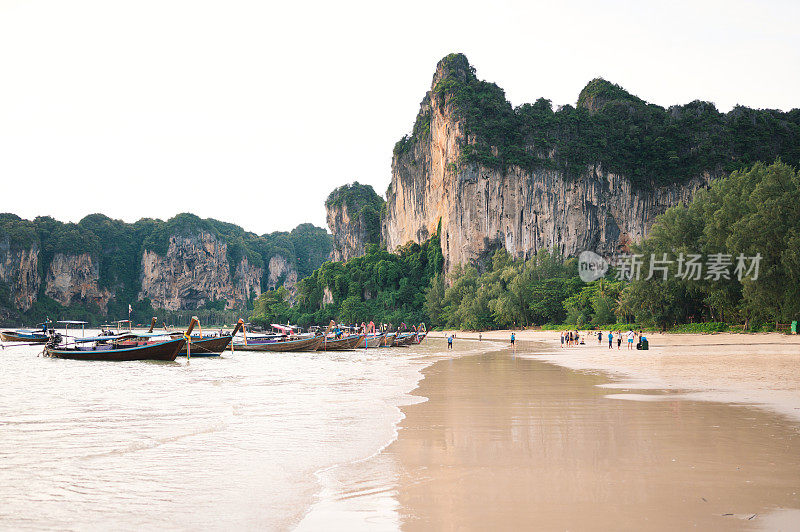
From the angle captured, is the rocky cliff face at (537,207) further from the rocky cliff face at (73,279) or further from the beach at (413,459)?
the rocky cliff face at (73,279)

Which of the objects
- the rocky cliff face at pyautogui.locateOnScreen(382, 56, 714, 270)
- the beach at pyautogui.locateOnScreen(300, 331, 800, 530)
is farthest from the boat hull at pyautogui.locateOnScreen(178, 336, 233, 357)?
the rocky cliff face at pyautogui.locateOnScreen(382, 56, 714, 270)

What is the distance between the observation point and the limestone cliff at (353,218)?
156 m

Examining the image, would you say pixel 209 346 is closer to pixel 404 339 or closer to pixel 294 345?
pixel 294 345

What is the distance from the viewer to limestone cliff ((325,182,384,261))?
15588 cm

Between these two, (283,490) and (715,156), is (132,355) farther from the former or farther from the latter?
(715,156)

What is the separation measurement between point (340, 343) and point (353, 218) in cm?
11160

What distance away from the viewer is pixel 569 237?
325 ft

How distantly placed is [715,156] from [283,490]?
10924 centimetres

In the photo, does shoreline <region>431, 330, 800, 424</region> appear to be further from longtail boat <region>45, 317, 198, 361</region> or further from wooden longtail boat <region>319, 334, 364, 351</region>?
wooden longtail boat <region>319, 334, 364, 351</region>

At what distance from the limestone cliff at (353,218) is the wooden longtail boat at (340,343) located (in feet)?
343

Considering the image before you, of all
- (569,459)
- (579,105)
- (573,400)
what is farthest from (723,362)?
(579,105)

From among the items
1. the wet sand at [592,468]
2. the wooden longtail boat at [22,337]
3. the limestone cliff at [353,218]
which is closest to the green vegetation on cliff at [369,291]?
the limestone cliff at [353,218]

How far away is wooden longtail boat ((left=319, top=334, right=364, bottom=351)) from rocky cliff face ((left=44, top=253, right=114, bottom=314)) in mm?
171987

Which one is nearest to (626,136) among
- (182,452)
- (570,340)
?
(570,340)
